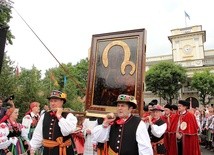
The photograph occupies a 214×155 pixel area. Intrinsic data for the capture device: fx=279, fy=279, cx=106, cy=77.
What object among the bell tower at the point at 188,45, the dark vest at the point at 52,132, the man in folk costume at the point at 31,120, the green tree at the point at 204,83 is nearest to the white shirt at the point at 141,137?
the dark vest at the point at 52,132

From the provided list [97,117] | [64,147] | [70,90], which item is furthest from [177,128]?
[70,90]

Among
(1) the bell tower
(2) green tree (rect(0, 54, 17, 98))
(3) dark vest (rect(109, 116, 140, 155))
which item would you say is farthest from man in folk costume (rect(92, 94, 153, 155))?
(1) the bell tower

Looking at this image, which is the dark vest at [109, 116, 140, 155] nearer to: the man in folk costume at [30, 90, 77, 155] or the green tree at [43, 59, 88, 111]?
the man in folk costume at [30, 90, 77, 155]

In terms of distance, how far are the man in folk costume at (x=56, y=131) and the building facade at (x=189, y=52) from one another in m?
40.5

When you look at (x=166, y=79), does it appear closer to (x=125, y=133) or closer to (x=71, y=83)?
(x=71, y=83)

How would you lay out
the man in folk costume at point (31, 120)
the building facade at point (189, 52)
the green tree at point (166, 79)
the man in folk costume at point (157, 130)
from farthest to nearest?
the building facade at point (189, 52) < the green tree at point (166, 79) < the man in folk costume at point (31, 120) < the man in folk costume at point (157, 130)

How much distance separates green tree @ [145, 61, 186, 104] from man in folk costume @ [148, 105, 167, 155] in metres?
31.0

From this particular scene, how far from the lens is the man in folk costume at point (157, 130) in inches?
236

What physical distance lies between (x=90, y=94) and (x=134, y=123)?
2.09 m

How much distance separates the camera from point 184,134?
7.64 metres

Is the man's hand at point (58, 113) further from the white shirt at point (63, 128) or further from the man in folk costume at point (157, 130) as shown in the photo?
the man in folk costume at point (157, 130)

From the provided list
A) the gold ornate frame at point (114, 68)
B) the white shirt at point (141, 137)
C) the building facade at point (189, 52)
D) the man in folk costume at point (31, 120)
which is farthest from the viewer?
the building facade at point (189, 52)

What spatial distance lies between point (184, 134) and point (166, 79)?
1184 inches

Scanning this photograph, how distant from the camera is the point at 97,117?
224 inches
